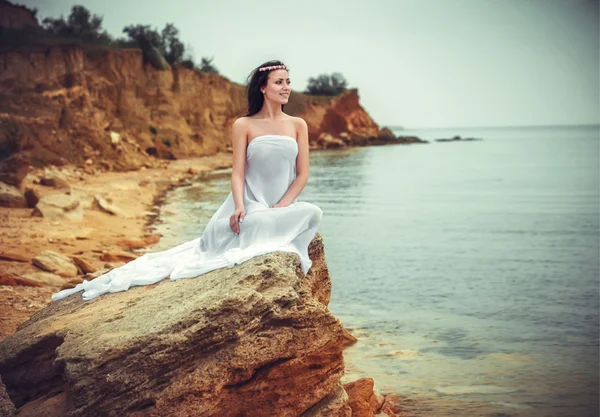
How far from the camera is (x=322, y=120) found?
2805 inches

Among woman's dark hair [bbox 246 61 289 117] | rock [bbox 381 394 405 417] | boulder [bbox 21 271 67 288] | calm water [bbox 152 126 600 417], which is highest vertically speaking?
woman's dark hair [bbox 246 61 289 117]

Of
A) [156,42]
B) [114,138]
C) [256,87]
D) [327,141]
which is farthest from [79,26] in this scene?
[256,87]

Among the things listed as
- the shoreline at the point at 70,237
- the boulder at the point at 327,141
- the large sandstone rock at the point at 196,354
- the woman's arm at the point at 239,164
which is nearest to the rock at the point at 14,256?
the shoreline at the point at 70,237

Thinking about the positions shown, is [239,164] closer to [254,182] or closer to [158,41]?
[254,182]

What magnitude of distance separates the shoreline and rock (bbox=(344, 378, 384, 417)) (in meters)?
3.51

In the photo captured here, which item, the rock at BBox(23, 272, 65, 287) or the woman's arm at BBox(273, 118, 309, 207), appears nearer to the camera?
the woman's arm at BBox(273, 118, 309, 207)

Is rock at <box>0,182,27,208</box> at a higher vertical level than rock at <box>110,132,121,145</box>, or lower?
lower

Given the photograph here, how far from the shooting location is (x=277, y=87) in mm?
5094

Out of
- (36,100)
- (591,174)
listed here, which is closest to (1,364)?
(36,100)

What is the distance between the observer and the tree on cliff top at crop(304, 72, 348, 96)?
79.4m

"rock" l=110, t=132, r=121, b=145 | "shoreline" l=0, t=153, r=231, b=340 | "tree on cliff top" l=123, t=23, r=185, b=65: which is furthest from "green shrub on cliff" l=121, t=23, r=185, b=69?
"shoreline" l=0, t=153, r=231, b=340

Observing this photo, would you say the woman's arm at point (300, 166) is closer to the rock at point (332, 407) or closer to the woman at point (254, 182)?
the woman at point (254, 182)

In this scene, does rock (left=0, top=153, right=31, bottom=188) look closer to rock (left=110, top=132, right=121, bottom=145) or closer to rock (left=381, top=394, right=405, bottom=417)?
rock (left=381, top=394, right=405, bottom=417)

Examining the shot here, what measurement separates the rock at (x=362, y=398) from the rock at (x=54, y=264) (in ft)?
16.9
